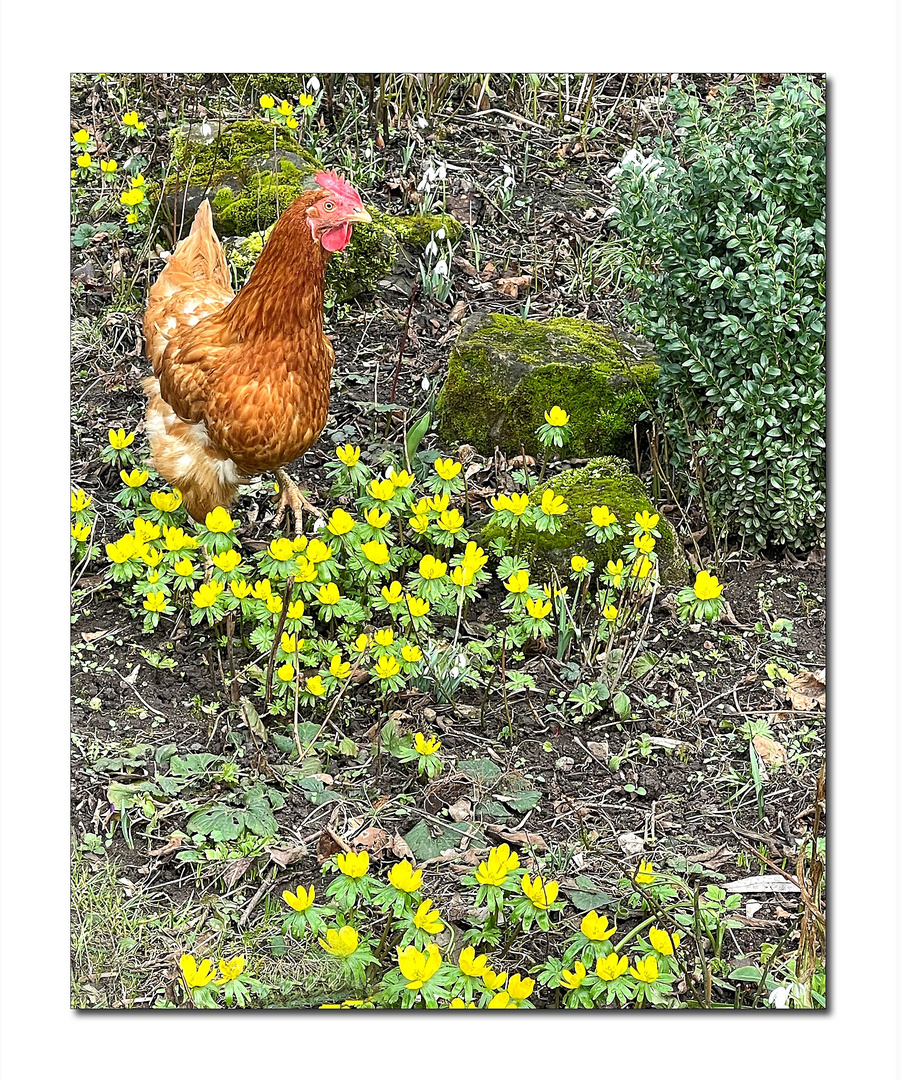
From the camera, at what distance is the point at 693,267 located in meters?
2.24

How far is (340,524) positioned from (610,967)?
2.90ft

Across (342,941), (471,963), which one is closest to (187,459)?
(342,941)

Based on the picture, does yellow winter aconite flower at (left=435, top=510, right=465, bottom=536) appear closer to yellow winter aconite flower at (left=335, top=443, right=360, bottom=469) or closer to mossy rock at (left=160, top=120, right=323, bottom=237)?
yellow winter aconite flower at (left=335, top=443, right=360, bottom=469)

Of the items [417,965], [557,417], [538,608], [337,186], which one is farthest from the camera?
[557,417]

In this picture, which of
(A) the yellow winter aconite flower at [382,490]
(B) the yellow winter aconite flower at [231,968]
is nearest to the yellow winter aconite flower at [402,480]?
(A) the yellow winter aconite flower at [382,490]

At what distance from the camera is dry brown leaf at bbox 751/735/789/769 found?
2.16 m

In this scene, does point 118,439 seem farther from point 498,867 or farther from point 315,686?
point 498,867

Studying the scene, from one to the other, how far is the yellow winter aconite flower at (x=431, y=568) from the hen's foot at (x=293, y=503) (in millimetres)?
220

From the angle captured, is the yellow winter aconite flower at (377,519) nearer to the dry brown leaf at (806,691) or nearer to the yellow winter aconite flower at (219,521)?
the yellow winter aconite flower at (219,521)

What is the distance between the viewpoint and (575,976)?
2.03 metres
